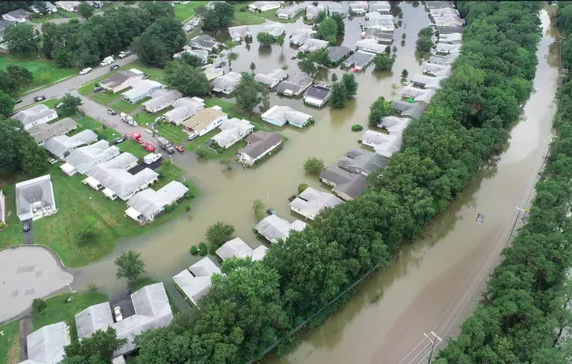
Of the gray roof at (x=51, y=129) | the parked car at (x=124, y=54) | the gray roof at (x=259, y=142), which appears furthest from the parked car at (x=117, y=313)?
the parked car at (x=124, y=54)

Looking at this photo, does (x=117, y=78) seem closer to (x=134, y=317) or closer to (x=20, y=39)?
(x=20, y=39)

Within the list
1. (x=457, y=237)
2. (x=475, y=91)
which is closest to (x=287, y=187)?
(x=457, y=237)

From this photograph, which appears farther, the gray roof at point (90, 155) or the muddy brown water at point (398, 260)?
the gray roof at point (90, 155)

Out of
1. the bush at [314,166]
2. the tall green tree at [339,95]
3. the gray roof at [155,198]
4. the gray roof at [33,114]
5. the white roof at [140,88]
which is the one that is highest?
the tall green tree at [339,95]

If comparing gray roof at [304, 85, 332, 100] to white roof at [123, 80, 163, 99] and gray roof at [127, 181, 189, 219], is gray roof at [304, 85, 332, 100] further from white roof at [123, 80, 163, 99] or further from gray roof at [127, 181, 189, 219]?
gray roof at [127, 181, 189, 219]

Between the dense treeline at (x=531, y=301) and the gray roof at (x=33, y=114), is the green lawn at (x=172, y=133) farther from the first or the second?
the dense treeline at (x=531, y=301)

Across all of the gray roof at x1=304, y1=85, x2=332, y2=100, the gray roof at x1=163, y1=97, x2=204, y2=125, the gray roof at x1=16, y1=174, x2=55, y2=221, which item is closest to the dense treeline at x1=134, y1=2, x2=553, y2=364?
the gray roof at x1=304, y1=85, x2=332, y2=100
